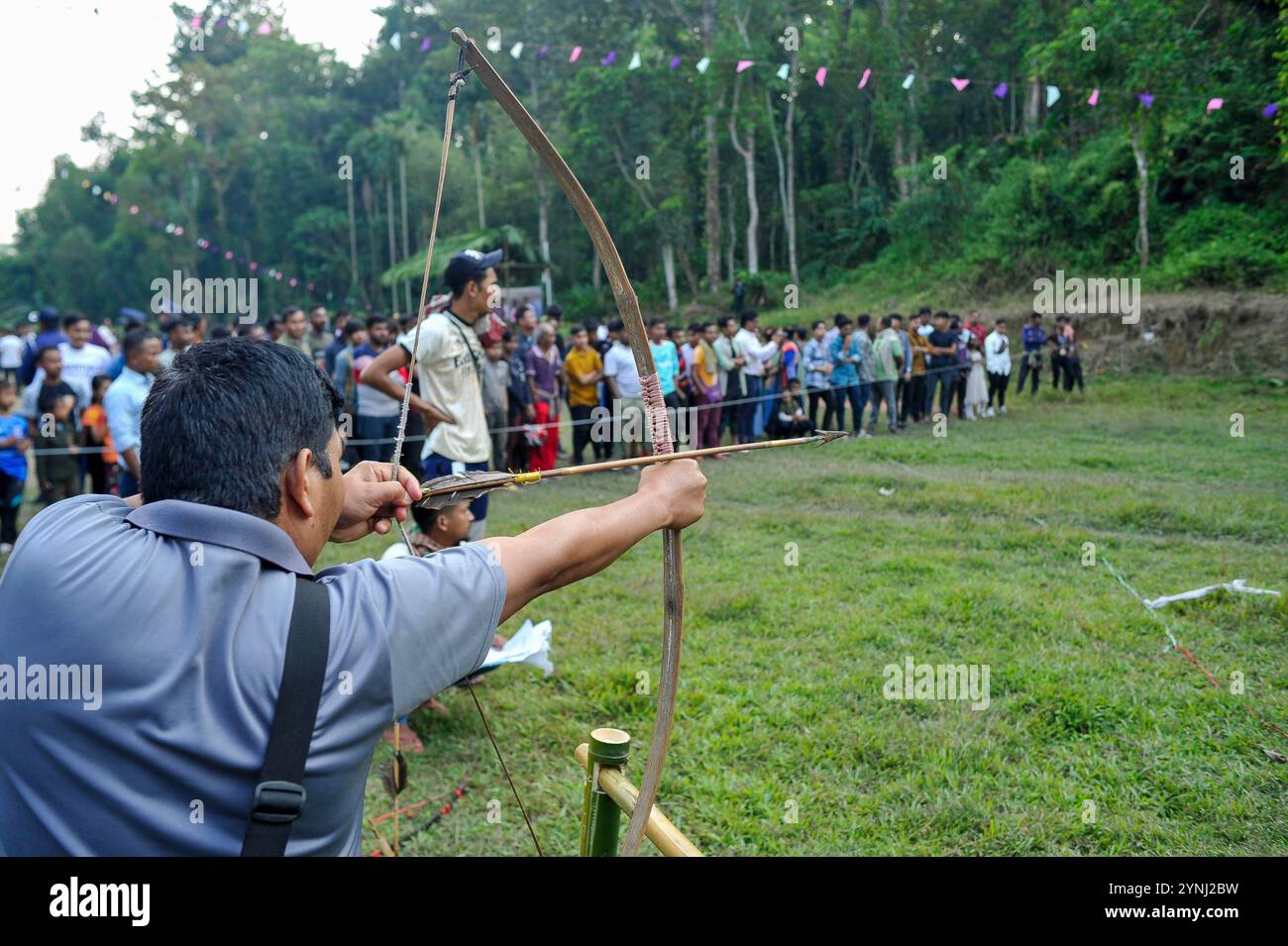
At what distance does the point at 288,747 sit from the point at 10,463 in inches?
317

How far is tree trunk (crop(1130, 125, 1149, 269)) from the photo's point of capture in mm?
19859

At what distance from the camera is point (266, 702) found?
1.36m

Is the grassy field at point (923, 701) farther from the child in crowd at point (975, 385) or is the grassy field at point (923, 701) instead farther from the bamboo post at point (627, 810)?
the child in crowd at point (975, 385)

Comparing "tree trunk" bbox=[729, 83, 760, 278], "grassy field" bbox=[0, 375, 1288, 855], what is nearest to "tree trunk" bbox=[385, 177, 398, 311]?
"tree trunk" bbox=[729, 83, 760, 278]

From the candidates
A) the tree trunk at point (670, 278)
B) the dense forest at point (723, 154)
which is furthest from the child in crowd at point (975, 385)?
the tree trunk at point (670, 278)

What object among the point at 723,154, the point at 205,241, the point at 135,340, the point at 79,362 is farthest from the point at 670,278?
the point at 205,241

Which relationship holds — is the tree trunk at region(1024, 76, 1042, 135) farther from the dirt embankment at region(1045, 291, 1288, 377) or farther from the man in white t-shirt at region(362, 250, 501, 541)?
the man in white t-shirt at region(362, 250, 501, 541)

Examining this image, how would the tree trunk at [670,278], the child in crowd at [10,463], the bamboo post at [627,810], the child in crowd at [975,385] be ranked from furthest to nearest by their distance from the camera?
1. the tree trunk at [670,278]
2. the child in crowd at [975,385]
3. the child in crowd at [10,463]
4. the bamboo post at [627,810]

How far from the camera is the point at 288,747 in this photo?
1350 mm

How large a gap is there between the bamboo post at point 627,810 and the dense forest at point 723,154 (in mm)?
7155

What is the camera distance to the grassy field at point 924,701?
3592 millimetres

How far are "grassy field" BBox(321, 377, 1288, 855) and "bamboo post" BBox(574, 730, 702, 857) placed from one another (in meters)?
1.14
